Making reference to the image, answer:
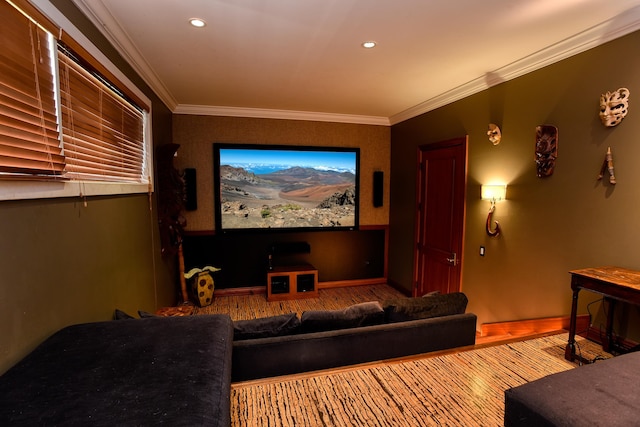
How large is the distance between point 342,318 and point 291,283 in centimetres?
265

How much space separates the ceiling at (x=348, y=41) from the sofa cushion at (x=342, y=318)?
79.2 inches

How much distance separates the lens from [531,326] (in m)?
2.81

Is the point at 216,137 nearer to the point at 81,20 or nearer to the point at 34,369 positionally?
the point at 81,20

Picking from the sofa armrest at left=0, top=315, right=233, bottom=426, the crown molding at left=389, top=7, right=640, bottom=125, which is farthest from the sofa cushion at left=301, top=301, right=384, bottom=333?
the crown molding at left=389, top=7, right=640, bottom=125

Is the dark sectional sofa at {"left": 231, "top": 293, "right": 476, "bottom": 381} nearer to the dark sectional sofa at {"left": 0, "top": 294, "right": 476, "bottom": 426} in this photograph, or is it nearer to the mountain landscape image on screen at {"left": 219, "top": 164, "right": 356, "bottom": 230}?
the dark sectional sofa at {"left": 0, "top": 294, "right": 476, "bottom": 426}

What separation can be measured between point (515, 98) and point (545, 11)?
1062mm

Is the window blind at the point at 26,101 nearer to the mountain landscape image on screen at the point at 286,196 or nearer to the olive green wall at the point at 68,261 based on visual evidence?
the olive green wall at the point at 68,261

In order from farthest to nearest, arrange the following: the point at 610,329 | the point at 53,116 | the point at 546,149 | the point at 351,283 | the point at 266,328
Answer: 1. the point at 351,283
2. the point at 546,149
3. the point at 610,329
4. the point at 266,328
5. the point at 53,116

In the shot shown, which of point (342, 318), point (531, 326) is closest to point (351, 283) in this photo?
point (531, 326)

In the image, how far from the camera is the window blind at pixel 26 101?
1210 millimetres

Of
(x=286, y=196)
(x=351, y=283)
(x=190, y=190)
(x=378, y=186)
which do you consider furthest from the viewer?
(x=351, y=283)

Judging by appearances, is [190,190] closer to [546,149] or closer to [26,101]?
[26,101]

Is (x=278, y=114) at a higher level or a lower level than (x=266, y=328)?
higher

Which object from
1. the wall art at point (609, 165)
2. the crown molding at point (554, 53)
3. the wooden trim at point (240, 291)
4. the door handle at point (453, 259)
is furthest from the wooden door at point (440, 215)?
the wooden trim at point (240, 291)
